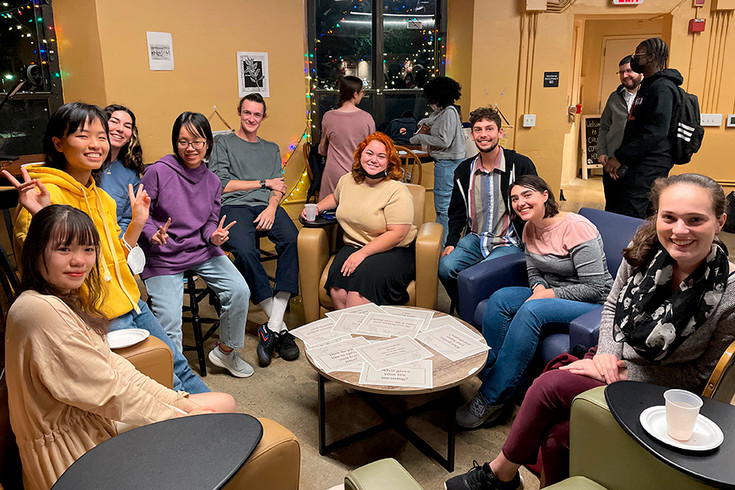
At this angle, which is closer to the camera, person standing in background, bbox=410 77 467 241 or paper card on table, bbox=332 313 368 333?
paper card on table, bbox=332 313 368 333

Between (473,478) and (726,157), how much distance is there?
5116 millimetres

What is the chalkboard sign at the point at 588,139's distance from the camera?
7.58 meters

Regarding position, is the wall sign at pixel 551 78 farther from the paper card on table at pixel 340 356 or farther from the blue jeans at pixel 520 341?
the paper card on table at pixel 340 356

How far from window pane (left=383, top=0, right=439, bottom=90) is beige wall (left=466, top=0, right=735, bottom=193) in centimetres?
50

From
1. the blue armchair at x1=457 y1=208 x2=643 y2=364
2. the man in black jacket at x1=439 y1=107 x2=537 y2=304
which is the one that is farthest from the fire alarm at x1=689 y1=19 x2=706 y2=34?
the blue armchair at x1=457 y1=208 x2=643 y2=364

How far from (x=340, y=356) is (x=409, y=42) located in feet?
13.2

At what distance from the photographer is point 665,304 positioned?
60.2 inches

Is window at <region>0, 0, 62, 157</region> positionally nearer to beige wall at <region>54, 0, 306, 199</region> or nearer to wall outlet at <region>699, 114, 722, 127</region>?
Result: beige wall at <region>54, 0, 306, 199</region>

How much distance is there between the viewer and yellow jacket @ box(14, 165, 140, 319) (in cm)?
180

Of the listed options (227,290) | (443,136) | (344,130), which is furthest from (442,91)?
(227,290)

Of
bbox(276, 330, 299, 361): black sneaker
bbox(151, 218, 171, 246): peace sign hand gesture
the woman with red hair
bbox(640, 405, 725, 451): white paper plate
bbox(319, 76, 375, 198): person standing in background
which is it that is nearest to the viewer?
bbox(640, 405, 725, 451): white paper plate

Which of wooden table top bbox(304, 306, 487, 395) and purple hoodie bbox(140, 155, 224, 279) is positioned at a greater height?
purple hoodie bbox(140, 155, 224, 279)

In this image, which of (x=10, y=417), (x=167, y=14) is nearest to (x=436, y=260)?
(x=10, y=417)

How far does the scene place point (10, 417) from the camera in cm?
126
